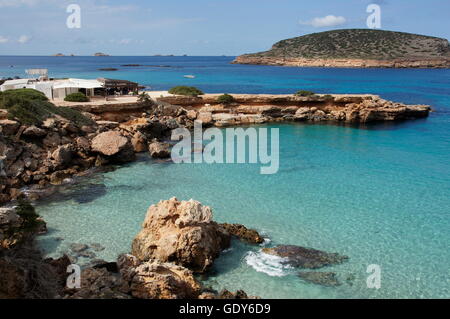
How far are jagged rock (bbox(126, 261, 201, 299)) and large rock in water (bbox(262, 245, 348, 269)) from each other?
360 cm

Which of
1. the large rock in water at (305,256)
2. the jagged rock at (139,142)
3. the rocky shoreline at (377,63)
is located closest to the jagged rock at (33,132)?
the jagged rock at (139,142)

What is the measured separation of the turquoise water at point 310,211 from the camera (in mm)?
12484

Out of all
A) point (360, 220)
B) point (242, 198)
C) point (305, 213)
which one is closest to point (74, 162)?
point (242, 198)

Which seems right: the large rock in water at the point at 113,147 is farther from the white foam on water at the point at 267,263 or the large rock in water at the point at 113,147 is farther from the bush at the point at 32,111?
the white foam on water at the point at 267,263

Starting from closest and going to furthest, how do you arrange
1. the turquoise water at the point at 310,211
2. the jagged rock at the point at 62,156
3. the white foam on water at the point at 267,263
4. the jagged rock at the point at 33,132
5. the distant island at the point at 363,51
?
1. the turquoise water at the point at 310,211
2. the white foam on water at the point at 267,263
3. the jagged rock at the point at 62,156
4. the jagged rock at the point at 33,132
5. the distant island at the point at 363,51

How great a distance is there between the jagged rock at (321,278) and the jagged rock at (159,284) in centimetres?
346

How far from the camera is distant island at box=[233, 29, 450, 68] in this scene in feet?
460

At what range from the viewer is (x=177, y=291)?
10555mm

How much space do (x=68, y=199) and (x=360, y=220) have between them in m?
13.4

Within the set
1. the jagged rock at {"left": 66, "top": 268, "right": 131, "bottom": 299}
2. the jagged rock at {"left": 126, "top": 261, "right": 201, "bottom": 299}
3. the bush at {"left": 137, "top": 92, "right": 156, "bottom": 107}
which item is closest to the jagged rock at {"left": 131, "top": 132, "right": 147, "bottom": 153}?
the bush at {"left": 137, "top": 92, "right": 156, "bottom": 107}

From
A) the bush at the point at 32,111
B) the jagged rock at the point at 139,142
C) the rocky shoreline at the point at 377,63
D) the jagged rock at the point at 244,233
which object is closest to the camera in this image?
the jagged rock at the point at 244,233

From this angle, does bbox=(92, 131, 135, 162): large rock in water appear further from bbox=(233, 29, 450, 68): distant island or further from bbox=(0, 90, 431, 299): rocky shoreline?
bbox=(233, 29, 450, 68): distant island

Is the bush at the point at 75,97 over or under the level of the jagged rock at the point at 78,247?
over

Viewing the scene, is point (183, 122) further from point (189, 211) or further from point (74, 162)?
point (189, 211)
